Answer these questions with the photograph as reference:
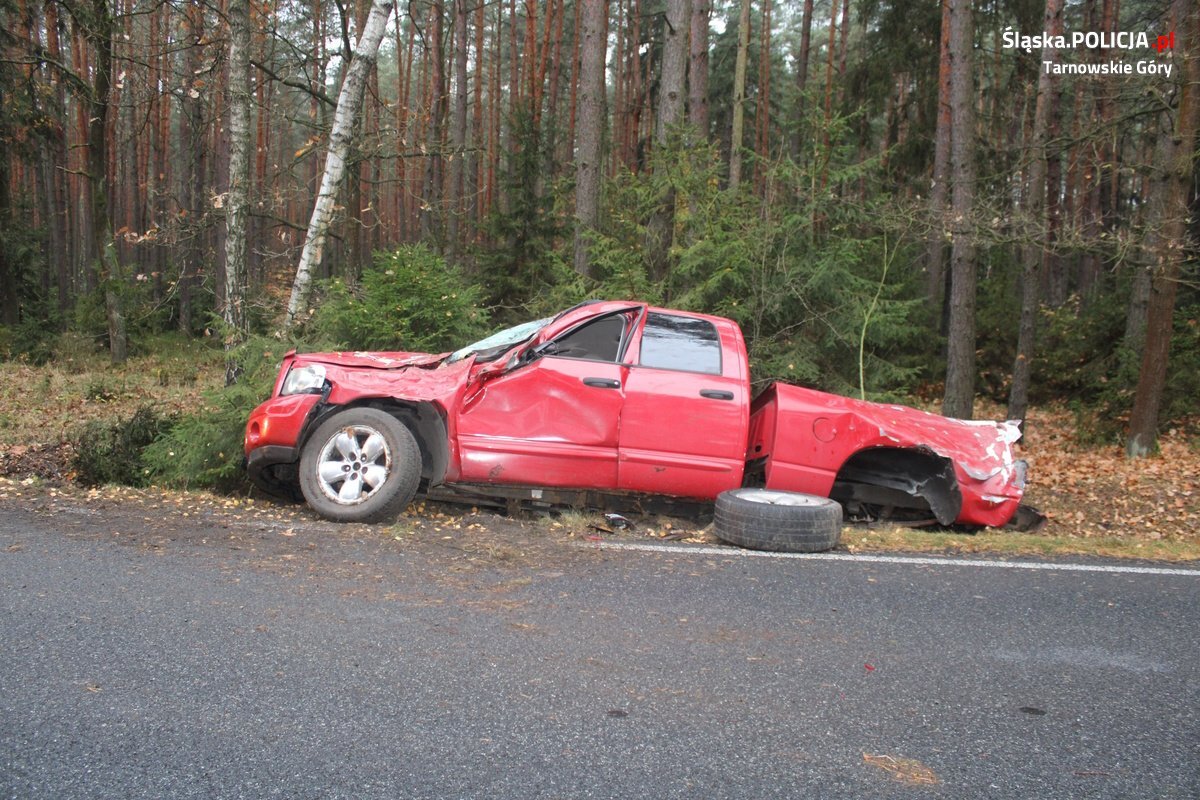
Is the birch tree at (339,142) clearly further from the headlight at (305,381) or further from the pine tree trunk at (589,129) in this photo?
the pine tree trunk at (589,129)

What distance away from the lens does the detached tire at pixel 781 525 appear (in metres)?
6.41

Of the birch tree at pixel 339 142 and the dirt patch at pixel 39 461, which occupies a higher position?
the birch tree at pixel 339 142

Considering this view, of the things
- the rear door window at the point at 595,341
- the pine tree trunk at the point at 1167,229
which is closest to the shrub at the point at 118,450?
the rear door window at the point at 595,341

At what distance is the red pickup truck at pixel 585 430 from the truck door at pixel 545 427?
1cm

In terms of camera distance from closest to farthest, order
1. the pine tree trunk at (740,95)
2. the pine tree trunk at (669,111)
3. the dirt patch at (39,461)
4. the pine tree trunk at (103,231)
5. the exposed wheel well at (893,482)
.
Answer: the exposed wheel well at (893,482), the dirt patch at (39,461), the pine tree trunk at (669,111), the pine tree trunk at (103,231), the pine tree trunk at (740,95)

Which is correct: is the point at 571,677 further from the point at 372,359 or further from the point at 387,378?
the point at 372,359

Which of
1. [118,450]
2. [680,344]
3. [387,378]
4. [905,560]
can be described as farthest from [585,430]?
[118,450]

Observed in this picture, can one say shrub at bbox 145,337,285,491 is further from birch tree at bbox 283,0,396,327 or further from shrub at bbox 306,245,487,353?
birch tree at bbox 283,0,396,327

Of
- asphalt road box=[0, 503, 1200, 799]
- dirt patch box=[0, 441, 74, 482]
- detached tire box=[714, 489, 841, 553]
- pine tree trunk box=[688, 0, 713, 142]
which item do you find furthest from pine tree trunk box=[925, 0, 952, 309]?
dirt patch box=[0, 441, 74, 482]

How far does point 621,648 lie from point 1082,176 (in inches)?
1172

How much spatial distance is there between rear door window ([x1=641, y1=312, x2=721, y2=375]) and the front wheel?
203cm

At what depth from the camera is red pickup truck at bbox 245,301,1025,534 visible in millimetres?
6859

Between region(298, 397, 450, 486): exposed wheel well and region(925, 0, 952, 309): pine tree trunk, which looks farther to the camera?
region(925, 0, 952, 309): pine tree trunk

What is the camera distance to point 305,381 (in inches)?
283
